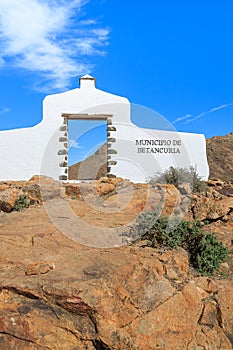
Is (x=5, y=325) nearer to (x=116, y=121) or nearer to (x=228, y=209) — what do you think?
(x=228, y=209)

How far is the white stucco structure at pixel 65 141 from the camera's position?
13680 millimetres

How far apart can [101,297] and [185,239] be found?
2770 mm

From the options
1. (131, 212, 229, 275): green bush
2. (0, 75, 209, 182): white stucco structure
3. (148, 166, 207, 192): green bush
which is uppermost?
(0, 75, 209, 182): white stucco structure

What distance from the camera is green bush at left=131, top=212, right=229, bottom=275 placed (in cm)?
582

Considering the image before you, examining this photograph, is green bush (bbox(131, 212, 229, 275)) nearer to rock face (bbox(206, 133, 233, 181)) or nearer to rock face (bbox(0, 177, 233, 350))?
rock face (bbox(0, 177, 233, 350))

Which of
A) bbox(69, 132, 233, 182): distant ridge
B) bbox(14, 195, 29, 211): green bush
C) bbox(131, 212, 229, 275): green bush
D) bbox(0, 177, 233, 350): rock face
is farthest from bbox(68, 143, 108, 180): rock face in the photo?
bbox(0, 177, 233, 350): rock face

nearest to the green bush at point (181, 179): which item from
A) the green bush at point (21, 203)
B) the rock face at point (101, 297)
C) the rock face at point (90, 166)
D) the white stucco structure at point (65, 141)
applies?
the white stucco structure at point (65, 141)

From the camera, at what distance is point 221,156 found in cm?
2988

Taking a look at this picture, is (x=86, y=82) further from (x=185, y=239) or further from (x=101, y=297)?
(x=101, y=297)

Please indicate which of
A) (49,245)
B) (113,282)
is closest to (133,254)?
(113,282)

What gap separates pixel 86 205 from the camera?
7816 mm

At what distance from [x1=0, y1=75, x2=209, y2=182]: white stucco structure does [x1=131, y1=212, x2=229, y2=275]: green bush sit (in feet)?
24.3

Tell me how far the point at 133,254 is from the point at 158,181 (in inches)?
302

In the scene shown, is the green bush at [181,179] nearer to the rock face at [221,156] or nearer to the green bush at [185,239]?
the green bush at [185,239]
